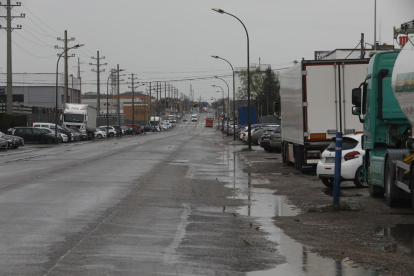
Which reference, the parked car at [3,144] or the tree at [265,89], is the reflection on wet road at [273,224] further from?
the tree at [265,89]

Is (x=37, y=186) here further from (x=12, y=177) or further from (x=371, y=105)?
(x=371, y=105)

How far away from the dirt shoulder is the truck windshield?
199 feet

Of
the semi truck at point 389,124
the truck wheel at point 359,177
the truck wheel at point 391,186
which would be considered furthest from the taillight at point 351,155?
the truck wheel at point 391,186

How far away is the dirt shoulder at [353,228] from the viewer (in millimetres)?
8641

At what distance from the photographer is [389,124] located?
15.3 metres

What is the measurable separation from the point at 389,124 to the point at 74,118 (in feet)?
215

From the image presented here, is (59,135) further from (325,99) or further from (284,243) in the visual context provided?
(284,243)

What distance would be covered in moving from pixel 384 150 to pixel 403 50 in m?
3.43

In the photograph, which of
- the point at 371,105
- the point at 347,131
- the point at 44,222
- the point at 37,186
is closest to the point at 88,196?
the point at 37,186

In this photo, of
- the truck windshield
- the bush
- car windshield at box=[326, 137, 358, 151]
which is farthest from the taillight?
the truck windshield

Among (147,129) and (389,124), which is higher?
(389,124)

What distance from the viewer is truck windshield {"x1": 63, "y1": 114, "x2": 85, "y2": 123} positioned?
3063 inches

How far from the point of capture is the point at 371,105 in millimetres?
15523

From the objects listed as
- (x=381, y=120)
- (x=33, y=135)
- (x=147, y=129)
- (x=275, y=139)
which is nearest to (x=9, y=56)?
(x=33, y=135)
